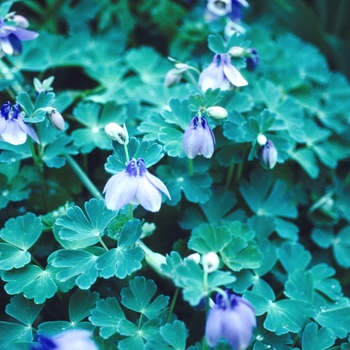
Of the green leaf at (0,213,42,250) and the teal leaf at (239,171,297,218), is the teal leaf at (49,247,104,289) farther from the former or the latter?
the teal leaf at (239,171,297,218)

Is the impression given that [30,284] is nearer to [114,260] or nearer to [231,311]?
[114,260]

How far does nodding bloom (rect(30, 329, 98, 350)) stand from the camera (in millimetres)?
829

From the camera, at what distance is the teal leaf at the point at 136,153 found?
37.8 inches

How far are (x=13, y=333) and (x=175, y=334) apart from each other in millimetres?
342

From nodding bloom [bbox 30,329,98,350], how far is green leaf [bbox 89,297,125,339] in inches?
2.4

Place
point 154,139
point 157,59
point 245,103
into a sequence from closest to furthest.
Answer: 1. point 154,139
2. point 245,103
3. point 157,59

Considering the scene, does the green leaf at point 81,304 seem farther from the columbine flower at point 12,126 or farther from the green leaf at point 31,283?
the columbine flower at point 12,126

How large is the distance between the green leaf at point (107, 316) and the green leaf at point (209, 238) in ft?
0.71

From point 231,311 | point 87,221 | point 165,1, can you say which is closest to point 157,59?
point 165,1

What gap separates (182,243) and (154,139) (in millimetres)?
265

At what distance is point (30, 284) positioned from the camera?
0.98 metres

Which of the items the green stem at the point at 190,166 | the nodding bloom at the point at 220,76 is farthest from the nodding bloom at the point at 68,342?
the nodding bloom at the point at 220,76

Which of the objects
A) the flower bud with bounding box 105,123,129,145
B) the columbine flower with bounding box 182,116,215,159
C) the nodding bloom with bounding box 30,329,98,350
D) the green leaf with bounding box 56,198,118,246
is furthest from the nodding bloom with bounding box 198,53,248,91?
the nodding bloom with bounding box 30,329,98,350

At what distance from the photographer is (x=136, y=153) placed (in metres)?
0.99
